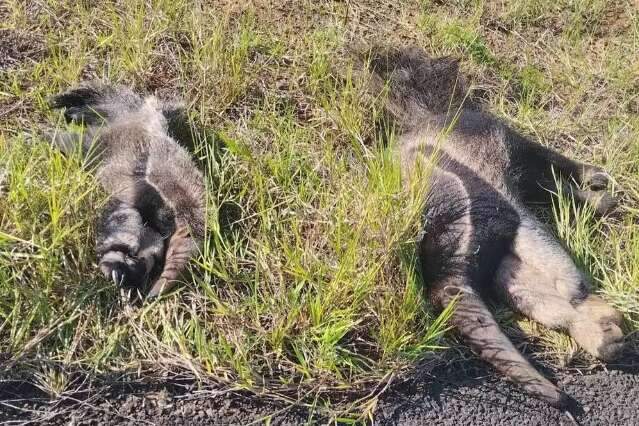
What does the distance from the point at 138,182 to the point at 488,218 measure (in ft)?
6.84

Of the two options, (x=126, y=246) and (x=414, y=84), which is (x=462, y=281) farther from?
(x=126, y=246)

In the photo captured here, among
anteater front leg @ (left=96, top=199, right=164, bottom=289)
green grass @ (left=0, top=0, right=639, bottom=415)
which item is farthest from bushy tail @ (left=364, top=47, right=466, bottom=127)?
anteater front leg @ (left=96, top=199, right=164, bottom=289)

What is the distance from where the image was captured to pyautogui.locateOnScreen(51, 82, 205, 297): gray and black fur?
3734 millimetres

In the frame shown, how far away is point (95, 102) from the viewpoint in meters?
4.57

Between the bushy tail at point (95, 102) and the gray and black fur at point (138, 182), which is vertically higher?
the bushy tail at point (95, 102)

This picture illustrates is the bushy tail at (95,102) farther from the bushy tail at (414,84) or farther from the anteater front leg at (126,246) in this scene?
the bushy tail at (414,84)

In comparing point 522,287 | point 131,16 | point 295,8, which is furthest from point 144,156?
point 522,287

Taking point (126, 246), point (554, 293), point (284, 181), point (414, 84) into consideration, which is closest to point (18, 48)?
point (126, 246)

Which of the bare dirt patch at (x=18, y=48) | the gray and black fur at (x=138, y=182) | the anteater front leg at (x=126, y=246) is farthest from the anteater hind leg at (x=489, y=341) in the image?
the bare dirt patch at (x=18, y=48)

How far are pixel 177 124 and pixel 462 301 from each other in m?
2.12

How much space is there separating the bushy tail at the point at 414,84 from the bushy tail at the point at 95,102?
164 cm

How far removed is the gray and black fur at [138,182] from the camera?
373 cm

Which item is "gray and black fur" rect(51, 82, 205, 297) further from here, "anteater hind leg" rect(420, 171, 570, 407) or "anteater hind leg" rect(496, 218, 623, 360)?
"anteater hind leg" rect(496, 218, 623, 360)

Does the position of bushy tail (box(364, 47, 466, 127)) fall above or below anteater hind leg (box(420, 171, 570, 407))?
above
